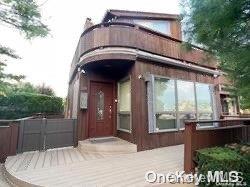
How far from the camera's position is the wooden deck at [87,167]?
4035mm

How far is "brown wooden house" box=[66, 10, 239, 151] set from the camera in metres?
7.09

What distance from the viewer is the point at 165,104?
303 inches

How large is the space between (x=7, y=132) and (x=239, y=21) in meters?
6.98

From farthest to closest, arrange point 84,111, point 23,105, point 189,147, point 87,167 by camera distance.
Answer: point 23,105, point 84,111, point 87,167, point 189,147

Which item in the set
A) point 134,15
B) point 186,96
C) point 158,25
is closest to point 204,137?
point 186,96

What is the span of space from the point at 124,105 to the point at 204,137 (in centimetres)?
384

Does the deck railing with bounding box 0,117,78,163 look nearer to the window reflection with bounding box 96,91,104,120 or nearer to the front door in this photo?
the front door

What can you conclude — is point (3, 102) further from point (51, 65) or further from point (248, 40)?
point (51, 65)

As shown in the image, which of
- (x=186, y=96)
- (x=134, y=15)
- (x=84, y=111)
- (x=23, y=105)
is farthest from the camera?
(x=23, y=105)

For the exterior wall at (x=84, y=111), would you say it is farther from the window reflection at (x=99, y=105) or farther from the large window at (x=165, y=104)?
the large window at (x=165, y=104)

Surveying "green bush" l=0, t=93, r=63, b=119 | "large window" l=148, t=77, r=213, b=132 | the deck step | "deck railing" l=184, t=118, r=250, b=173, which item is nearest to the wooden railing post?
"deck railing" l=184, t=118, r=250, b=173

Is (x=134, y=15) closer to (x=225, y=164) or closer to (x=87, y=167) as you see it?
(x=87, y=167)

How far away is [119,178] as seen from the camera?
13.6 ft

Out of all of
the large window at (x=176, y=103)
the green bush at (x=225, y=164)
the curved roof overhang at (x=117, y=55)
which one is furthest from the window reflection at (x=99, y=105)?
the green bush at (x=225, y=164)
